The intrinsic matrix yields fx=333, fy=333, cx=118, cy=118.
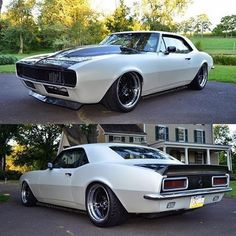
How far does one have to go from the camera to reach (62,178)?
181 inches

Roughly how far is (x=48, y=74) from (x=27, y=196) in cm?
237

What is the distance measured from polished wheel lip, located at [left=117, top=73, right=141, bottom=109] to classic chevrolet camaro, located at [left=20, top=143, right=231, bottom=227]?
60 cm

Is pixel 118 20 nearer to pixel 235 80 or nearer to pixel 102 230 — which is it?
pixel 235 80

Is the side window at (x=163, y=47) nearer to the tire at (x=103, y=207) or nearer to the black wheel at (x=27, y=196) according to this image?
the tire at (x=103, y=207)

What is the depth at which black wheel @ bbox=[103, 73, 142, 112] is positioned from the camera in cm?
436

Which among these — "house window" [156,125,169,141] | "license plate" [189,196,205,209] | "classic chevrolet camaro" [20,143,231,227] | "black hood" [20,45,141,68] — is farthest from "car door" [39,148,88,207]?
"house window" [156,125,169,141]

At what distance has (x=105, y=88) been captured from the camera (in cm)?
424

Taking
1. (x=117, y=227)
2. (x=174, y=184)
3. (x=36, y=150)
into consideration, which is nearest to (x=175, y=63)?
(x=174, y=184)

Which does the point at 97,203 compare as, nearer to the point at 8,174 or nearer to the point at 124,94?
the point at 124,94

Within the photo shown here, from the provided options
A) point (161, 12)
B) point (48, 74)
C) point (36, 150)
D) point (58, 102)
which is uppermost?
point (161, 12)

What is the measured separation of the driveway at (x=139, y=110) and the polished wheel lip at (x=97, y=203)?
1064 millimetres

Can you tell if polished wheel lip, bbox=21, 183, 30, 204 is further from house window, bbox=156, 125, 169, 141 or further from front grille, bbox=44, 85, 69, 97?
house window, bbox=156, 125, 169, 141

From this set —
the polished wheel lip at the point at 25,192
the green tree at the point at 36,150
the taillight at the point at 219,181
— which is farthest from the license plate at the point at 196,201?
the green tree at the point at 36,150

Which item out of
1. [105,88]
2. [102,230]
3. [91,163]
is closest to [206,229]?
[102,230]
